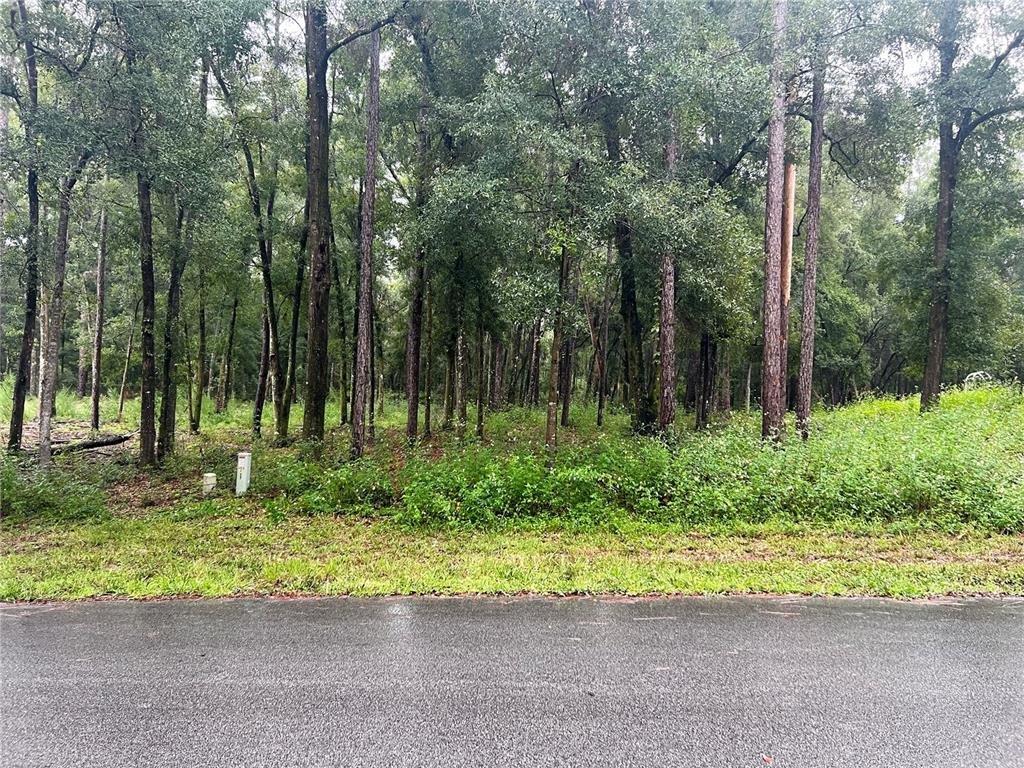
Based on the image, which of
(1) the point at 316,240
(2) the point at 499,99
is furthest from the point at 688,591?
(1) the point at 316,240

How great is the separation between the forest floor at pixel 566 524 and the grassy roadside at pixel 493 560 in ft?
0.10

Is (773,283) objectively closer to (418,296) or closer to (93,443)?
(418,296)

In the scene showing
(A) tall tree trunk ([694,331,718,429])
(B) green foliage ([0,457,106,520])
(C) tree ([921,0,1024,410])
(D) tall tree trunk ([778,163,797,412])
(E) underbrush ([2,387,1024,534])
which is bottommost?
(B) green foliage ([0,457,106,520])

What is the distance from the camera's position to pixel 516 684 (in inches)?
128

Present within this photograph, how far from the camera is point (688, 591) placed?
15.8 feet

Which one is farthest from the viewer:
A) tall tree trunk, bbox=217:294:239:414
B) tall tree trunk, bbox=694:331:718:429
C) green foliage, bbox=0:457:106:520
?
tall tree trunk, bbox=217:294:239:414

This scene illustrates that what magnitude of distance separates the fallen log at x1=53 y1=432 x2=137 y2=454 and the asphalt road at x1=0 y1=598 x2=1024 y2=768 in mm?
11236

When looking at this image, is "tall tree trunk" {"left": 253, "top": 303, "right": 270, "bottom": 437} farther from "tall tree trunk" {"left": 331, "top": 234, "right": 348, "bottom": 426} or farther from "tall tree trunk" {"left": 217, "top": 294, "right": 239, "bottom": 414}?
"tall tree trunk" {"left": 331, "top": 234, "right": 348, "bottom": 426}

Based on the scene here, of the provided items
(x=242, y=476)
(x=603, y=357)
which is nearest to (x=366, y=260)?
(x=242, y=476)

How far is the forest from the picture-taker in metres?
8.42

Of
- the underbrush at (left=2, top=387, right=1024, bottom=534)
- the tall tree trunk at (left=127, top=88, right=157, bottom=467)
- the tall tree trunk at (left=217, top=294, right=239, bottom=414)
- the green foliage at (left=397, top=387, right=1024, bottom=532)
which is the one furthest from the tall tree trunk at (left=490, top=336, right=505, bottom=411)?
the green foliage at (left=397, top=387, right=1024, bottom=532)

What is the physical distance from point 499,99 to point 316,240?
5396 mm

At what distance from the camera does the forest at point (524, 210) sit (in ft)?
27.6

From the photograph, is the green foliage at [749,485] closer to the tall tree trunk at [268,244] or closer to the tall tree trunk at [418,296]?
the tall tree trunk at [418,296]
